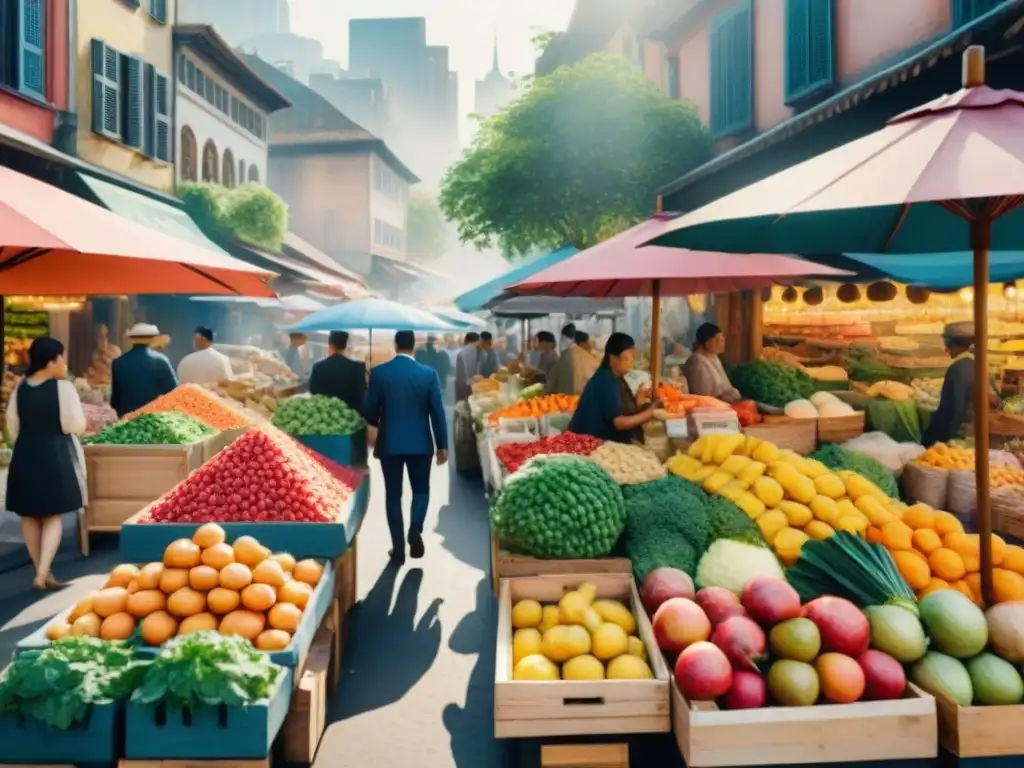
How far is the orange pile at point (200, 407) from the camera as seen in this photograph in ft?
28.2

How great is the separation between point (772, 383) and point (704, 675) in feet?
19.0

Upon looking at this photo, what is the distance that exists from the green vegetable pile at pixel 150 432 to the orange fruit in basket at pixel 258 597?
4.28 m

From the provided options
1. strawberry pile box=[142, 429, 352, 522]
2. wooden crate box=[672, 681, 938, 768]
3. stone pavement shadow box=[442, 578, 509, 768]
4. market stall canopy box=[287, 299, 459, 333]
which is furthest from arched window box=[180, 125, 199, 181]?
wooden crate box=[672, 681, 938, 768]

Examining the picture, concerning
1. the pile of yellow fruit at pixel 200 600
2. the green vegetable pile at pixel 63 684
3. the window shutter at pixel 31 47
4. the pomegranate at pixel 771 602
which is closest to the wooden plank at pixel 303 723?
the pile of yellow fruit at pixel 200 600

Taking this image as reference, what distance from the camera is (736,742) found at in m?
3.10

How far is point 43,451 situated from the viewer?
6.65m

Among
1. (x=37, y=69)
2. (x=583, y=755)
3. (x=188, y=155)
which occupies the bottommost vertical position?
(x=583, y=755)

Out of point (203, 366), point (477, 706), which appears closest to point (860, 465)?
point (477, 706)

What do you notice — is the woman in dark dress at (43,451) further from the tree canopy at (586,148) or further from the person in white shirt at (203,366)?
the tree canopy at (586,148)

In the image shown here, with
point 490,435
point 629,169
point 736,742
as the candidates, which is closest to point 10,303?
point 490,435

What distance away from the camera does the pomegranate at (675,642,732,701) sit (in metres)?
3.20

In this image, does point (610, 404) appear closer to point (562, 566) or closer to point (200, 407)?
point (562, 566)

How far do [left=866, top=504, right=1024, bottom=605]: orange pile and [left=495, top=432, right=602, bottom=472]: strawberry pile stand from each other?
6.82ft

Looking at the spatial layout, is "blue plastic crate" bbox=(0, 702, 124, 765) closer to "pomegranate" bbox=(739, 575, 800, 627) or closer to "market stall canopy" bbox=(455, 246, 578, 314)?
"pomegranate" bbox=(739, 575, 800, 627)
